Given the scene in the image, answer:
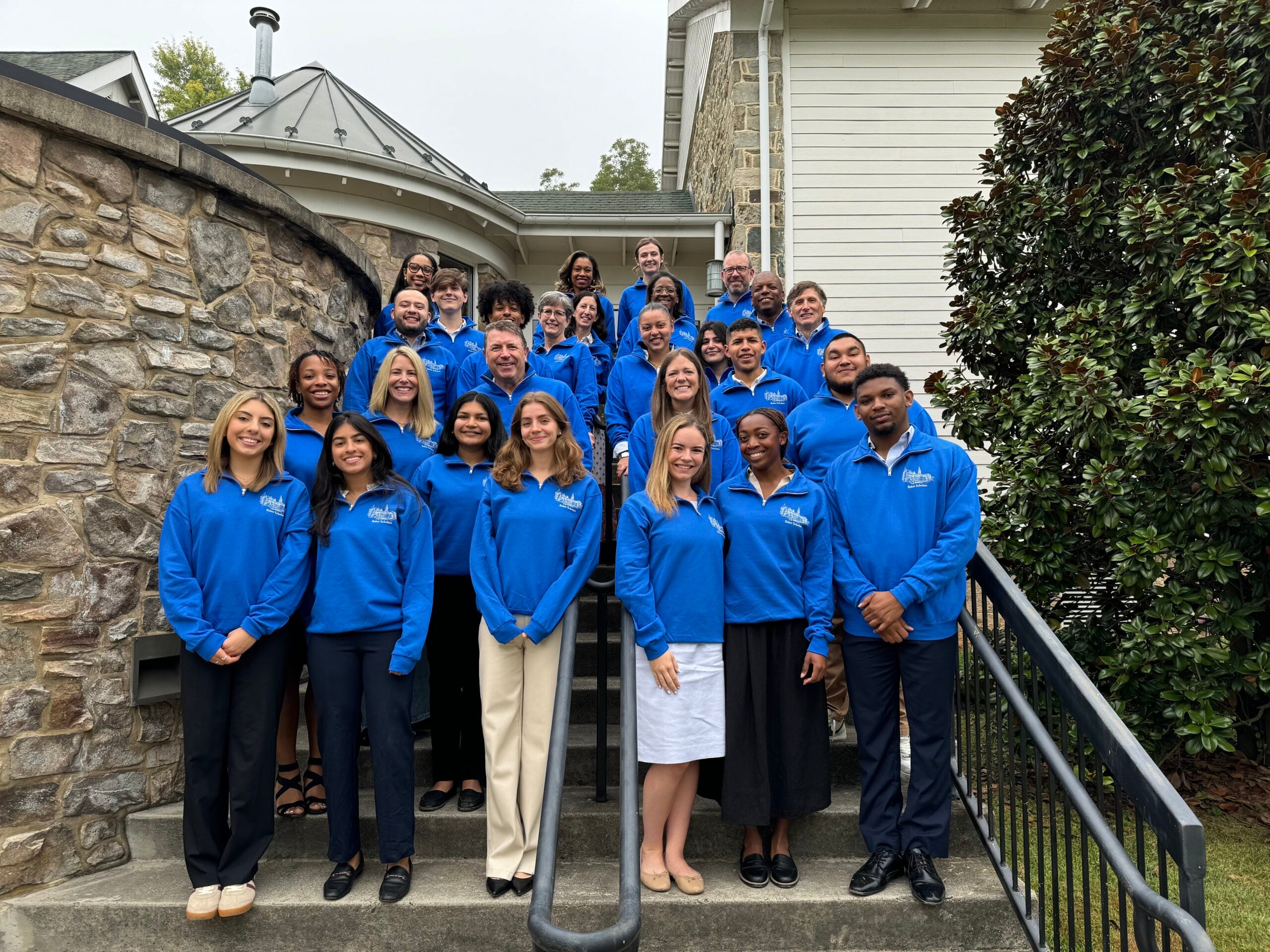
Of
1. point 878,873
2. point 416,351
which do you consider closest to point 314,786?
point 416,351

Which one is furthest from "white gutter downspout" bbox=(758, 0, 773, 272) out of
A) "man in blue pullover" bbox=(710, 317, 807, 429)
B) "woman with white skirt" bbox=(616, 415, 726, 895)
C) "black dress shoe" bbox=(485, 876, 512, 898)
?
"black dress shoe" bbox=(485, 876, 512, 898)

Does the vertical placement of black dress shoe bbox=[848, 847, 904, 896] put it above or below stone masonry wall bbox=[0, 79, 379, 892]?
below

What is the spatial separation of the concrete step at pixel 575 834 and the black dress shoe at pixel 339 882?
0.79 ft

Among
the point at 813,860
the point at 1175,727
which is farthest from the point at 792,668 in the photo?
the point at 1175,727

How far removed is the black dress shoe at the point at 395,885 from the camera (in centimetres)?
293

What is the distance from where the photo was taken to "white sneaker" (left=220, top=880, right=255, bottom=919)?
2881 mm

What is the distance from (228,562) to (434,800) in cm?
126

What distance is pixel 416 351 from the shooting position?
14.4 feet

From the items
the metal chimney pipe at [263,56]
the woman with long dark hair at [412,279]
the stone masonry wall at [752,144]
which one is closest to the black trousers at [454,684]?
the woman with long dark hair at [412,279]

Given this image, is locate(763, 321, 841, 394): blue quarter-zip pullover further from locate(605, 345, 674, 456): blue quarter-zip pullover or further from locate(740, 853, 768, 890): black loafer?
locate(740, 853, 768, 890): black loafer

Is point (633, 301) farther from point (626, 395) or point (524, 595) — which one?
point (524, 595)

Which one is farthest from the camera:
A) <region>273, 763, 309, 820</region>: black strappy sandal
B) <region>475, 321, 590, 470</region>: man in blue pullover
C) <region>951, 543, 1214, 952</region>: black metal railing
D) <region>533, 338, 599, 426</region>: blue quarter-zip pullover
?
<region>533, 338, 599, 426</region>: blue quarter-zip pullover

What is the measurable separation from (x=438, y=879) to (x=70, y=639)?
1724 mm

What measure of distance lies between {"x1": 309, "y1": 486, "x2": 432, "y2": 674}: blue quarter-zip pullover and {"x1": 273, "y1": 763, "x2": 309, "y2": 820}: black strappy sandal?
2.63 feet
